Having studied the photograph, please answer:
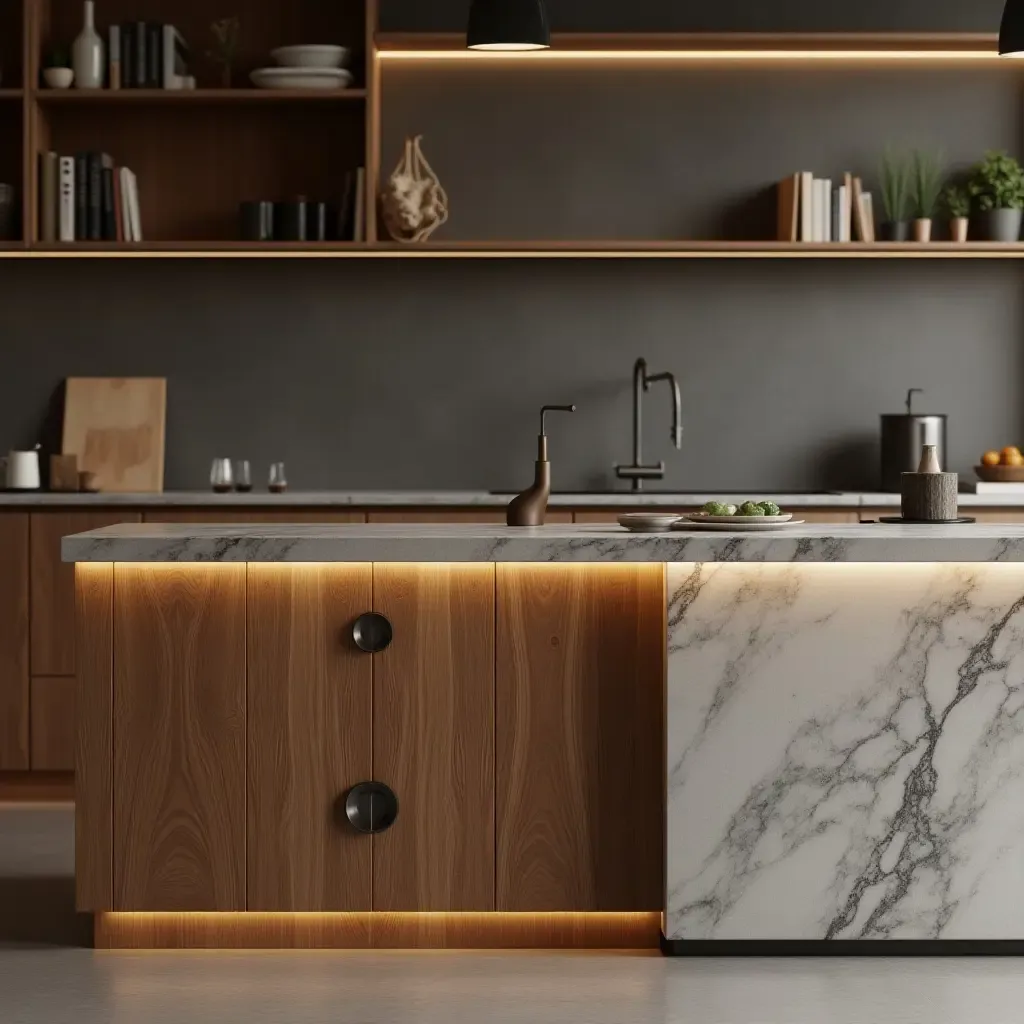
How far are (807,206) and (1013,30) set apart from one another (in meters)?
1.75

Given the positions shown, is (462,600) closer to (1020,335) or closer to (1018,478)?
(1018,478)

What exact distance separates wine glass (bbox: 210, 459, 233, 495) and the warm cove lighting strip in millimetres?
1461

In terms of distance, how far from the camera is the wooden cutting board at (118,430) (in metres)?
5.27

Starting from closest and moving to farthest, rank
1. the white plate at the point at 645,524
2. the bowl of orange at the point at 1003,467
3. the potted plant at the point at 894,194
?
the white plate at the point at 645,524 < the bowl of orange at the point at 1003,467 < the potted plant at the point at 894,194

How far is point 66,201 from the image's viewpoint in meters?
4.98

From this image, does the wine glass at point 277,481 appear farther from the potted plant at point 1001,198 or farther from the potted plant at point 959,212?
the potted plant at point 1001,198

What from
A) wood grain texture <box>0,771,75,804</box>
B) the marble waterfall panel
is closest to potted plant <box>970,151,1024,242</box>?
the marble waterfall panel

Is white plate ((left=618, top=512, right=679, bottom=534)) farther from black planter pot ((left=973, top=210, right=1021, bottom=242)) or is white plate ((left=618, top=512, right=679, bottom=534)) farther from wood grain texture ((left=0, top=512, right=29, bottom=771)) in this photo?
black planter pot ((left=973, top=210, right=1021, bottom=242))

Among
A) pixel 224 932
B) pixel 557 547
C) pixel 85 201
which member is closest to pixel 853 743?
pixel 557 547

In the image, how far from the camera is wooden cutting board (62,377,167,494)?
5.27 metres

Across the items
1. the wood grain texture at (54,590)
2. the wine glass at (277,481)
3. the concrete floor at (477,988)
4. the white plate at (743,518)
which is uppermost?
the wine glass at (277,481)

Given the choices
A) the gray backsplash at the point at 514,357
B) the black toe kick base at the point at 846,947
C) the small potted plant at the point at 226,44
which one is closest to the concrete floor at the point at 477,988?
the black toe kick base at the point at 846,947

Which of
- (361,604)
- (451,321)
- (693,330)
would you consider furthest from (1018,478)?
(361,604)

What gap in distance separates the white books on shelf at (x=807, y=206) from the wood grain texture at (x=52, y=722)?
2.73 m
